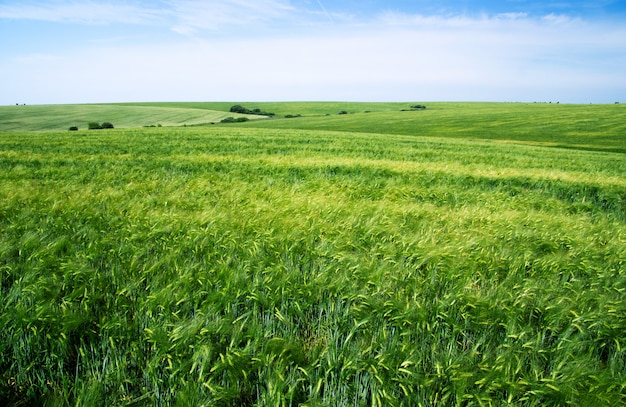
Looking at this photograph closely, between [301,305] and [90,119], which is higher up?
[90,119]

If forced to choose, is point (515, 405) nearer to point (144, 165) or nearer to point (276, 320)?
point (276, 320)

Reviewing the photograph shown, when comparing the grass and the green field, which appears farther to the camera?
the grass

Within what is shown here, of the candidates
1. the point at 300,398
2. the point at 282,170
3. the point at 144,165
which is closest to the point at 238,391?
the point at 300,398

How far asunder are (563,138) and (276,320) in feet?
161

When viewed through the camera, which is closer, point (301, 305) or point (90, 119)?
point (301, 305)

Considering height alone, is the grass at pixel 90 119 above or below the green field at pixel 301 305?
above

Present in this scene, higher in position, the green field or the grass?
the grass

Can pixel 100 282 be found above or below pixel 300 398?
above

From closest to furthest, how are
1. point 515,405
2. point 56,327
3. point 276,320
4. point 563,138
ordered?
point 515,405 → point 56,327 → point 276,320 → point 563,138

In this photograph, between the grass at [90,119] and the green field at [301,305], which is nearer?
the green field at [301,305]

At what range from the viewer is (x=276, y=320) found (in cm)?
274

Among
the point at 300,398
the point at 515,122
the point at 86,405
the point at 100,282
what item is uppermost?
the point at 515,122

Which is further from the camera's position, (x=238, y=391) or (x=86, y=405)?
(x=238, y=391)

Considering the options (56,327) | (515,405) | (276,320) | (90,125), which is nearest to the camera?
(515,405)
